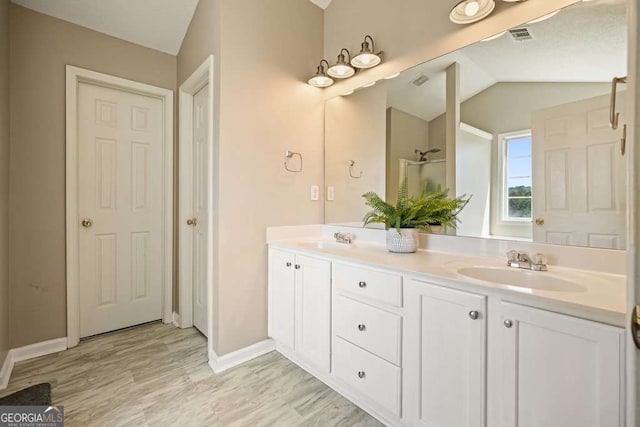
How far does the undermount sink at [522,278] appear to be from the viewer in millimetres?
1154

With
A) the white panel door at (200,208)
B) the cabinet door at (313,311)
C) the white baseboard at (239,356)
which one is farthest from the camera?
the white panel door at (200,208)

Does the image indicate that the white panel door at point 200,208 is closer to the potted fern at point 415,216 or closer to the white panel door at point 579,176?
the potted fern at point 415,216

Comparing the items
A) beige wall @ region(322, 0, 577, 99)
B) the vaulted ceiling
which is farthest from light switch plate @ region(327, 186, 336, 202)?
the vaulted ceiling

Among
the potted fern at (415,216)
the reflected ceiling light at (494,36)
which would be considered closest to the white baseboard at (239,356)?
the potted fern at (415,216)

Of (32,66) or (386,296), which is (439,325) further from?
(32,66)

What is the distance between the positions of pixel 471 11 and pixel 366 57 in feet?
2.25

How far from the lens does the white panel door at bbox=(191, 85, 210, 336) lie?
7.79 feet

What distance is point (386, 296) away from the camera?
4.45 ft

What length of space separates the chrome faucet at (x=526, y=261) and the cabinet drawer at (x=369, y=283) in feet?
1.84

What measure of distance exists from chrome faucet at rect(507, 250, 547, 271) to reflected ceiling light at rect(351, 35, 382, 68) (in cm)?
148

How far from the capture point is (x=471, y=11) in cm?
148

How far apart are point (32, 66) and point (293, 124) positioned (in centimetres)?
182

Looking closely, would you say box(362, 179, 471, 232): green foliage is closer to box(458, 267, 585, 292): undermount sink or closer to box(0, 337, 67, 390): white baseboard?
box(458, 267, 585, 292): undermount sink

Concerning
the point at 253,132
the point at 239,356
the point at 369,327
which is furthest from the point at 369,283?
the point at 253,132
